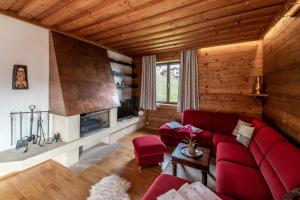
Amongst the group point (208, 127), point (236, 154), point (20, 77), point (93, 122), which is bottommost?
point (236, 154)

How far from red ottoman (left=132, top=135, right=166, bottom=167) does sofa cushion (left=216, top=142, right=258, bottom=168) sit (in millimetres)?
968

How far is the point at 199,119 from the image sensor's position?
362 centimetres

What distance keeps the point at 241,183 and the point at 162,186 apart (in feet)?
2.78

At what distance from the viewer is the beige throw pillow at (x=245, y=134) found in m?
2.49

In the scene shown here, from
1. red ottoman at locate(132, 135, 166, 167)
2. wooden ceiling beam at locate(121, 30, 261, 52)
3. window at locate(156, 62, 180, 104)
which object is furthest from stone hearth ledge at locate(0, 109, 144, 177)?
wooden ceiling beam at locate(121, 30, 261, 52)

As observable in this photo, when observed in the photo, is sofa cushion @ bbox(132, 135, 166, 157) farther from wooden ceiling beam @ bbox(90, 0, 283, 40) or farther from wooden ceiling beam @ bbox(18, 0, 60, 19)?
wooden ceiling beam @ bbox(18, 0, 60, 19)

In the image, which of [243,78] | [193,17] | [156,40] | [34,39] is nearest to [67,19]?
[34,39]

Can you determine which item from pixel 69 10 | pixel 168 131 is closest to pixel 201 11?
pixel 69 10

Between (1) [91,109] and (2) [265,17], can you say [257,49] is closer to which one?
(2) [265,17]

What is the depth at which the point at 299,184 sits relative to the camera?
1.15 meters

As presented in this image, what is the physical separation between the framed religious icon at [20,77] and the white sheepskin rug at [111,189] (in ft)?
6.63

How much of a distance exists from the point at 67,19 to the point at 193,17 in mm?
2075

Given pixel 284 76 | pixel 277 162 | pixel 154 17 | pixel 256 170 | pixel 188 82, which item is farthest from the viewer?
pixel 188 82

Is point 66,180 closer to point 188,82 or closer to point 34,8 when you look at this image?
point 34,8
